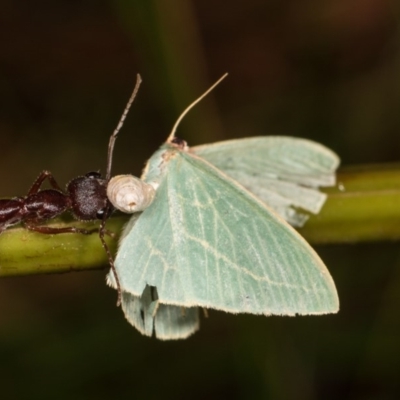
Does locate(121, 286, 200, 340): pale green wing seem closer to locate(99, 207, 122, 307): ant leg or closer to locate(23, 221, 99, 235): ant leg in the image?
locate(99, 207, 122, 307): ant leg

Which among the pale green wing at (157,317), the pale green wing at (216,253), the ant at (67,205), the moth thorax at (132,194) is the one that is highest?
the moth thorax at (132,194)

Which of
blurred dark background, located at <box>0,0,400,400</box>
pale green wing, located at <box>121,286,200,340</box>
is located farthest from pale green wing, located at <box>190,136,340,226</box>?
blurred dark background, located at <box>0,0,400,400</box>

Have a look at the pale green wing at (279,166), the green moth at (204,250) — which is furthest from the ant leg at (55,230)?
the pale green wing at (279,166)

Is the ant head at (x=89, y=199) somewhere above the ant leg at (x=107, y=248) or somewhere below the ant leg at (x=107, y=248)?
above

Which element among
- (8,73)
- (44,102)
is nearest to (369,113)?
(44,102)

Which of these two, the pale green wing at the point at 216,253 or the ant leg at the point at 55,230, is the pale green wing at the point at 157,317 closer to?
the pale green wing at the point at 216,253

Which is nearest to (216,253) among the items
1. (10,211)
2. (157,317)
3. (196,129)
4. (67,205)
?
(157,317)

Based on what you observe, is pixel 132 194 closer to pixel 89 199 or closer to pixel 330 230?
pixel 89 199
